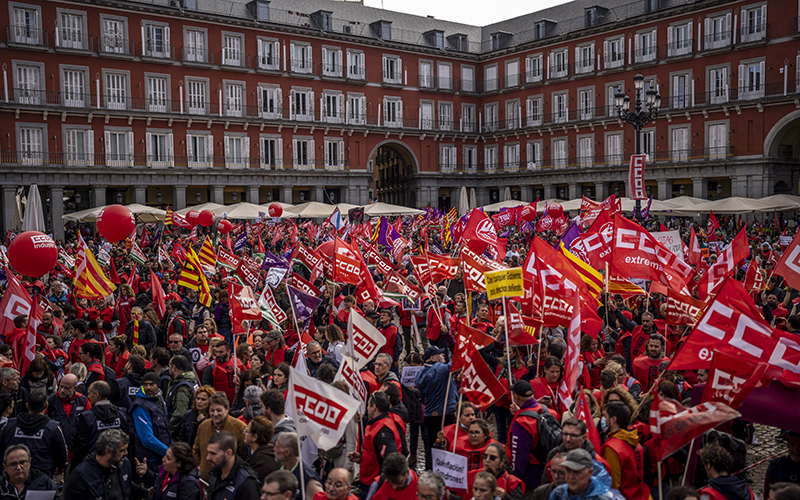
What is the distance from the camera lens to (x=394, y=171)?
6231cm

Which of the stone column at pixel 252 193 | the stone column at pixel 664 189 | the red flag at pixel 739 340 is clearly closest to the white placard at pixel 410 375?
the red flag at pixel 739 340

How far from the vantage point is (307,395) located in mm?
5512

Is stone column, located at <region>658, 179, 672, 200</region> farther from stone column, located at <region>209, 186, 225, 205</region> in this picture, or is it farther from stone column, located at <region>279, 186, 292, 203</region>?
stone column, located at <region>209, 186, 225, 205</region>

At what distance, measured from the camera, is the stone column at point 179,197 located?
143ft

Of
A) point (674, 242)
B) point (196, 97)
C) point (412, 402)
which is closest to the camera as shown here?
point (412, 402)

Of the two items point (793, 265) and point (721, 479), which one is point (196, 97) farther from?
point (721, 479)

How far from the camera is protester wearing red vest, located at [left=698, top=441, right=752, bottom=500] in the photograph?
463 cm

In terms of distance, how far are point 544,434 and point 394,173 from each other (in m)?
56.9

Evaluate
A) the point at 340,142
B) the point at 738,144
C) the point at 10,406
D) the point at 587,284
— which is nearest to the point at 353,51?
the point at 340,142

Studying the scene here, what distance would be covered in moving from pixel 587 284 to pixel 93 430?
726cm

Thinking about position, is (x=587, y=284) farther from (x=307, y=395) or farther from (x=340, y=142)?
(x=340, y=142)

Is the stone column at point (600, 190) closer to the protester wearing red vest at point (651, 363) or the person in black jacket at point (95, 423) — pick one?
the protester wearing red vest at point (651, 363)

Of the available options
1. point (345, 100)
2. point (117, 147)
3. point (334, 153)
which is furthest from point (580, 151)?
point (117, 147)

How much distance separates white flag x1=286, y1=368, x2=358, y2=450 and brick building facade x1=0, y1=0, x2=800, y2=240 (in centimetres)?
3925
